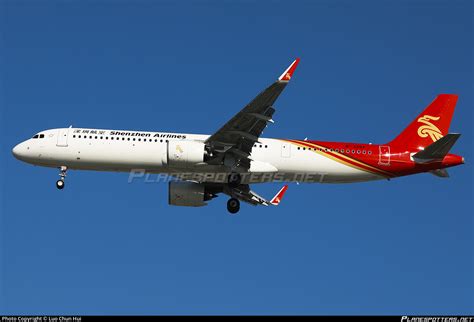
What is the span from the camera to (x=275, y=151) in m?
52.6

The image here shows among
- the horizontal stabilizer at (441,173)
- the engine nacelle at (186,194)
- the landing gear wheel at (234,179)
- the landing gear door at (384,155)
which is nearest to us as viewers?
the horizontal stabilizer at (441,173)

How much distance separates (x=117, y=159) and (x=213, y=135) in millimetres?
6137

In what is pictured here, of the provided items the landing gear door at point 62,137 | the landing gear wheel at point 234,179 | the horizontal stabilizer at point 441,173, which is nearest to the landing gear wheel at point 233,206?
the landing gear wheel at point 234,179

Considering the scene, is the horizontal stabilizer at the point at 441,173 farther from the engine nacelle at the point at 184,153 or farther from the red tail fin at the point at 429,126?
the engine nacelle at the point at 184,153

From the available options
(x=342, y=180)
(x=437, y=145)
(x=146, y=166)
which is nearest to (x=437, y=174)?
(x=437, y=145)

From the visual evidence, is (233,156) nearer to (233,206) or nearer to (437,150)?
(233,206)

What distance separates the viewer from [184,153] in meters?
50.1

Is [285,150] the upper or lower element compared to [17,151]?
lower

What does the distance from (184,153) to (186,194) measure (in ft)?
16.9

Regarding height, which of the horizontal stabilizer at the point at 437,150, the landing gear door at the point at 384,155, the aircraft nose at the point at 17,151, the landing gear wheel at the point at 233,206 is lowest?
the landing gear wheel at the point at 233,206

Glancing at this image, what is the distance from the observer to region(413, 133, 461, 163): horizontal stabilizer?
163ft

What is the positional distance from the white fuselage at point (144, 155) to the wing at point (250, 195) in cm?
363

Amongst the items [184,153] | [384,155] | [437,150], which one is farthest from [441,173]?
[184,153]

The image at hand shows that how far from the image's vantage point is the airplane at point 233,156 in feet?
167
